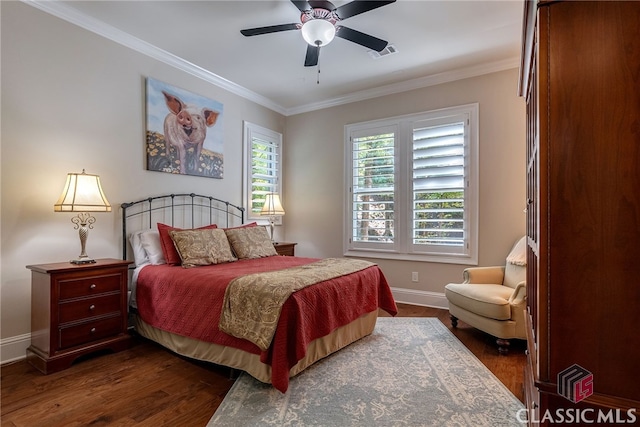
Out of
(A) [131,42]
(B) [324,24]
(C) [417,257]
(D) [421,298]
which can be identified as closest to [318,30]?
(B) [324,24]

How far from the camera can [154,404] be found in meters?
2.00

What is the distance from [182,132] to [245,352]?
2637 millimetres

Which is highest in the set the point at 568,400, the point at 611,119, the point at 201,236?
the point at 611,119

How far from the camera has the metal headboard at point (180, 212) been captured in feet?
11.0

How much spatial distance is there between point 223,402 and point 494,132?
376 centimetres

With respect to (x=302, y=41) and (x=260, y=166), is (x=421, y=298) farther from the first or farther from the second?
(x=302, y=41)

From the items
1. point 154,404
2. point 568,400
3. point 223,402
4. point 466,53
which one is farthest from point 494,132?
point 154,404

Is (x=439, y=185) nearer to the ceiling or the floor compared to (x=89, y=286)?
nearer to the ceiling

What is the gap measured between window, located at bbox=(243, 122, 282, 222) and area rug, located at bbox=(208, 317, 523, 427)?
8.68 feet

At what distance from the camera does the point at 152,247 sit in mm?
3188

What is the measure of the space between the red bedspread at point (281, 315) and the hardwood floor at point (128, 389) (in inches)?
10.6

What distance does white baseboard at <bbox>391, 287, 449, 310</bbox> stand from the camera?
4.14 meters

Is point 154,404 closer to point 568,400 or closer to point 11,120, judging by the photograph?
point 568,400

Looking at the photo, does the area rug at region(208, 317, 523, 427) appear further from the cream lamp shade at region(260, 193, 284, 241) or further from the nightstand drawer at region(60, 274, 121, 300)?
the cream lamp shade at region(260, 193, 284, 241)
